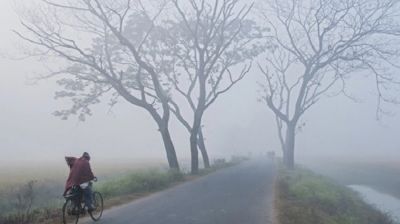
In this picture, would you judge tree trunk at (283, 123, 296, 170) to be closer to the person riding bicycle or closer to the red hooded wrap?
the person riding bicycle

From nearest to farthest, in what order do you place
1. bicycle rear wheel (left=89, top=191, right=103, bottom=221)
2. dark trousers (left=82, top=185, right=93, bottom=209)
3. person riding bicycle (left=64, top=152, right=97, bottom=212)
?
person riding bicycle (left=64, top=152, right=97, bottom=212) < dark trousers (left=82, top=185, right=93, bottom=209) < bicycle rear wheel (left=89, top=191, right=103, bottom=221)

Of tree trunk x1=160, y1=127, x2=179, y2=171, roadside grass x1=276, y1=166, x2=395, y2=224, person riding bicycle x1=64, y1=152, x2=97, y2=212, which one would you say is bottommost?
roadside grass x1=276, y1=166, x2=395, y2=224

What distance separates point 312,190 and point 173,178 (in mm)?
8338

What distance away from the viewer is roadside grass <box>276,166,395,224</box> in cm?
1563

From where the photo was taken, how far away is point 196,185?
2486cm

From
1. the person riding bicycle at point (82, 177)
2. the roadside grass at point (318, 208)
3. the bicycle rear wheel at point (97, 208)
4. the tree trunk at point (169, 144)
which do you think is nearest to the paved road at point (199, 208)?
the bicycle rear wheel at point (97, 208)

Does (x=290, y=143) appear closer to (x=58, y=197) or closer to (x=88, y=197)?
(x=58, y=197)

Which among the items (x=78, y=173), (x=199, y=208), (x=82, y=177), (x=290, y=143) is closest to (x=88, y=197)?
(x=82, y=177)

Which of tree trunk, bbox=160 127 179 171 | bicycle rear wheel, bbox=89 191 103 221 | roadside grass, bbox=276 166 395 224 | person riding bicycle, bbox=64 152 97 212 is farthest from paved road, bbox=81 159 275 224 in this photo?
tree trunk, bbox=160 127 179 171

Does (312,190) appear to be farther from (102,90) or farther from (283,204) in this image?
(102,90)

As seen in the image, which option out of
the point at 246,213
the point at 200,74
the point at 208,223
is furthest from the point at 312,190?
the point at 200,74

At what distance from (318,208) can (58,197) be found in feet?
37.1

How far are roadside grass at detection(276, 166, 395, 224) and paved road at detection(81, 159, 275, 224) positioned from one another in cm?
62

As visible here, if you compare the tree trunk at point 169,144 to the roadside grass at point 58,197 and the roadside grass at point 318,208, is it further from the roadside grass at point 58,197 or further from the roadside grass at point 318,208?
the roadside grass at point 318,208
